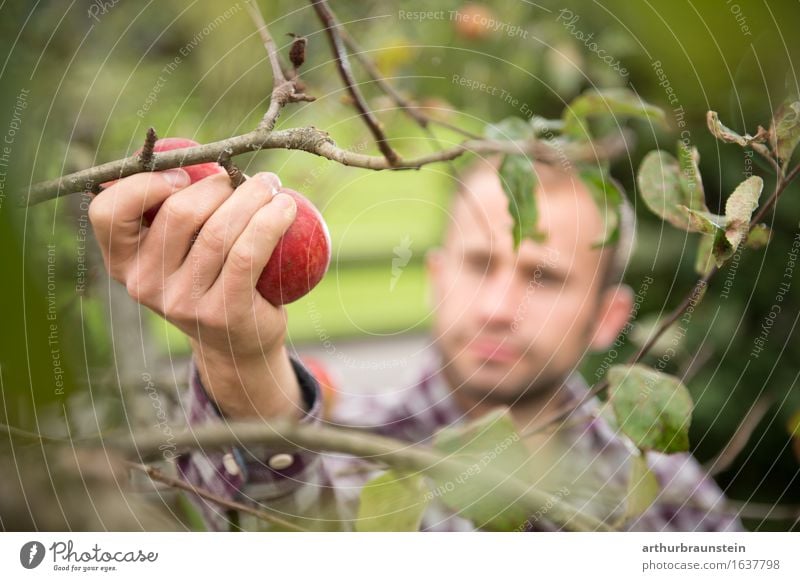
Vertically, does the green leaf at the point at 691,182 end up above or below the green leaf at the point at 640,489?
above

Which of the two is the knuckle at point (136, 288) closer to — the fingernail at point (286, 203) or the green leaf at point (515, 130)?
the fingernail at point (286, 203)

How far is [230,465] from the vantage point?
52cm

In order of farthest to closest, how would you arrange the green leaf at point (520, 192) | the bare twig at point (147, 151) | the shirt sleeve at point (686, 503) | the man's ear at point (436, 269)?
the man's ear at point (436, 269) < the shirt sleeve at point (686, 503) < the green leaf at point (520, 192) < the bare twig at point (147, 151)

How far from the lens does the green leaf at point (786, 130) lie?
433mm

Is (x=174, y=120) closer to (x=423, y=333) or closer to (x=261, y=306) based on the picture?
(x=261, y=306)

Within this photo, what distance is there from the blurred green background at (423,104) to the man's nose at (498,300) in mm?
76

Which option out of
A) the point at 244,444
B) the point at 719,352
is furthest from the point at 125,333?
the point at 719,352

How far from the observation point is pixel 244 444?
1.57 feet

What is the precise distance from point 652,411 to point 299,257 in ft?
0.70
